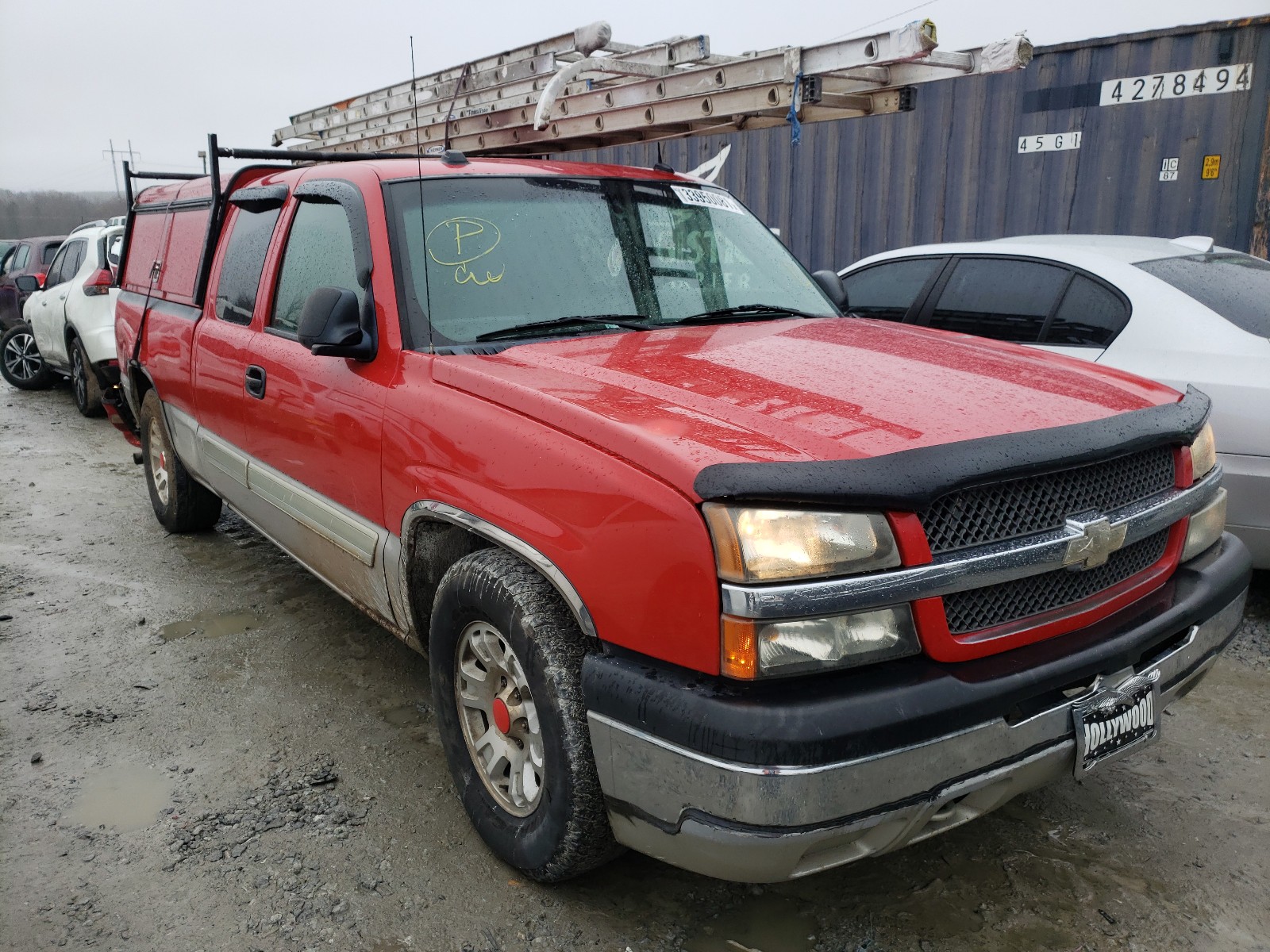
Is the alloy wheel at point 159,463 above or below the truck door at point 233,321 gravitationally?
below

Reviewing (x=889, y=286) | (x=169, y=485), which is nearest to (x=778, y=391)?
(x=889, y=286)

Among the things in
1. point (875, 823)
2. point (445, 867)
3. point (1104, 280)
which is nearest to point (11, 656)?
point (445, 867)

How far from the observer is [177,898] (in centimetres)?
251

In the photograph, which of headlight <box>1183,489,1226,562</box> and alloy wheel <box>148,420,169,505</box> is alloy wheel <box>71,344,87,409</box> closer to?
alloy wheel <box>148,420,169,505</box>

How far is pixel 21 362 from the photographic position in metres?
11.4

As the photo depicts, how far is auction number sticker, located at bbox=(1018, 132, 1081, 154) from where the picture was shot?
7.51 meters

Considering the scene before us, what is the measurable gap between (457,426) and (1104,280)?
3.29 m

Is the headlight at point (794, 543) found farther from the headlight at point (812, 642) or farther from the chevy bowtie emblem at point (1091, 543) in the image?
the chevy bowtie emblem at point (1091, 543)

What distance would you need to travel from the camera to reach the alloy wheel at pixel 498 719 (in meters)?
2.45

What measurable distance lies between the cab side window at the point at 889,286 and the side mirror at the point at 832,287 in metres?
1.14

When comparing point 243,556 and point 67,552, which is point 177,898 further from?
point 67,552

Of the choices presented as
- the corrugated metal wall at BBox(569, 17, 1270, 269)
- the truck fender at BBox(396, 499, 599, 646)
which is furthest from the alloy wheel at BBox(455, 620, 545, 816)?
the corrugated metal wall at BBox(569, 17, 1270, 269)

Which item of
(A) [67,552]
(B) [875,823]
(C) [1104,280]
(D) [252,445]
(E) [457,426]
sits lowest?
(A) [67,552]

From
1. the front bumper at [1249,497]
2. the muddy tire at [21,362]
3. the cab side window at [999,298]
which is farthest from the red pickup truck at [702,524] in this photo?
the muddy tire at [21,362]
